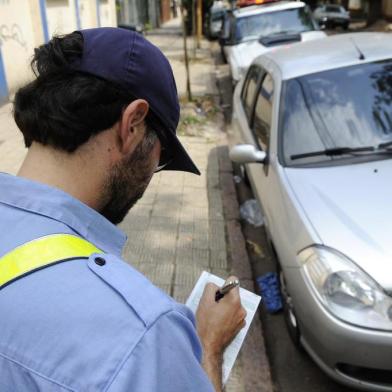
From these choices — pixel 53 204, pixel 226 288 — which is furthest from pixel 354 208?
pixel 53 204

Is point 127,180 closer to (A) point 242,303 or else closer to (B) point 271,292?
(A) point 242,303

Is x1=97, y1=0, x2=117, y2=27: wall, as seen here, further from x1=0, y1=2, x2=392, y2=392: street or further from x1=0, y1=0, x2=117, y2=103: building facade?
x1=0, y1=2, x2=392, y2=392: street

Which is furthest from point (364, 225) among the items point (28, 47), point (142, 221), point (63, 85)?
point (28, 47)

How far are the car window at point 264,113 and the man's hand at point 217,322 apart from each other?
2110 mm

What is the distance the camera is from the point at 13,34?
29.0ft

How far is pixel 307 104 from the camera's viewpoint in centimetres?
344

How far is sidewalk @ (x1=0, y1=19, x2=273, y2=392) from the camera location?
3.04 m

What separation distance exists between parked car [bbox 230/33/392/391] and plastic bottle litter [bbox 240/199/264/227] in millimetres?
683

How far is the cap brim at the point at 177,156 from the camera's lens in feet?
4.01

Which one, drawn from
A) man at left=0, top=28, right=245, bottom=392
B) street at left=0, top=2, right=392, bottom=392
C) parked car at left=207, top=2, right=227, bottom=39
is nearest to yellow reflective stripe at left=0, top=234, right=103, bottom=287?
man at left=0, top=28, right=245, bottom=392

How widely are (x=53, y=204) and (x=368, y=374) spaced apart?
6.70ft

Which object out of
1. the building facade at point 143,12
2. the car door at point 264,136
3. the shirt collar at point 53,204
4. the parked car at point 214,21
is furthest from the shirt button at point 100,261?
the building facade at point 143,12

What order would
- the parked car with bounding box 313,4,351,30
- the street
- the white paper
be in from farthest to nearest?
1. the parked car with bounding box 313,4,351,30
2. the street
3. the white paper

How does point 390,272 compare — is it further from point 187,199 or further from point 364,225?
point 187,199
